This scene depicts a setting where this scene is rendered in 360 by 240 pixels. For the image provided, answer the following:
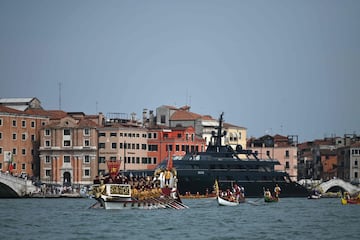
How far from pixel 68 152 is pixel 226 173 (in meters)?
24.1

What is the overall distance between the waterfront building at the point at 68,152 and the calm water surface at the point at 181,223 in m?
46.3

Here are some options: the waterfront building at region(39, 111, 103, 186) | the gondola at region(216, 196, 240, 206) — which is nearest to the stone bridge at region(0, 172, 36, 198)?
the waterfront building at region(39, 111, 103, 186)

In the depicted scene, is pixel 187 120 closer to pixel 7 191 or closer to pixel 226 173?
pixel 226 173

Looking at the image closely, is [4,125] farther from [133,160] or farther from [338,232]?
[338,232]

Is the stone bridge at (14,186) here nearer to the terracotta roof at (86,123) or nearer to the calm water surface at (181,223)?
the terracotta roof at (86,123)

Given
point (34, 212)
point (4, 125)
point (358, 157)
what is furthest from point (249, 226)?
point (358, 157)

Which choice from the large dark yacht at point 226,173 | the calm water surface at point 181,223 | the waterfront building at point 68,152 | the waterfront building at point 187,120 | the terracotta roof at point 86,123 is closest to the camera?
the calm water surface at point 181,223

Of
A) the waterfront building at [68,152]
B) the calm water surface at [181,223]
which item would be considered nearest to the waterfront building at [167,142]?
the waterfront building at [68,152]

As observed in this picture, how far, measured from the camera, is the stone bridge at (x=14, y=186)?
132m

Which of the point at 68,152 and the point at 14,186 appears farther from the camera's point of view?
the point at 68,152

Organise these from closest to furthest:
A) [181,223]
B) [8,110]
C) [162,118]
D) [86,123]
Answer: [181,223], [8,110], [86,123], [162,118]

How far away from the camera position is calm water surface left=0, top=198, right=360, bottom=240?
6944 centimetres

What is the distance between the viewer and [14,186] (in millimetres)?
132750

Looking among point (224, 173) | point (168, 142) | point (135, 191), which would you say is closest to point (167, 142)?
point (168, 142)
